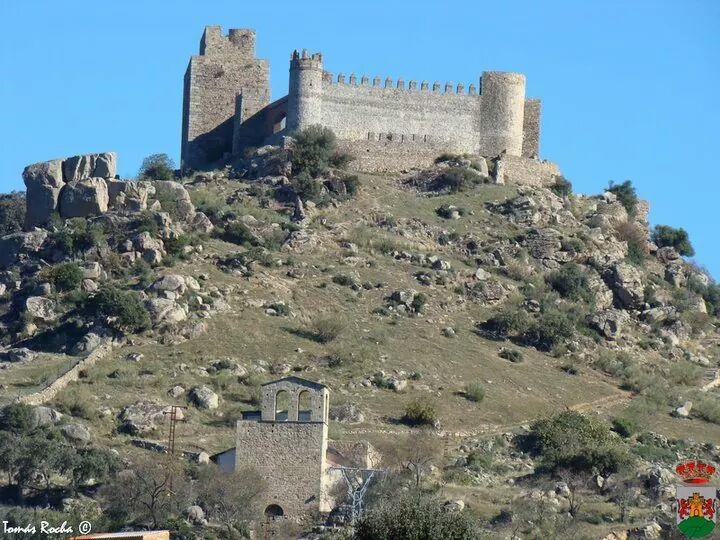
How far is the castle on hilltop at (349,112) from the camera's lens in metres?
77.0

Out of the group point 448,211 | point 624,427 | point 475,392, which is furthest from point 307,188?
point 624,427

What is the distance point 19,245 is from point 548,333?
17947 millimetres

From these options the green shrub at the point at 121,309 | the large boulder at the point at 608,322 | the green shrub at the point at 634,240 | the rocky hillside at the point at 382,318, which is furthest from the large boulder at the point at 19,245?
the green shrub at the point at 634,240

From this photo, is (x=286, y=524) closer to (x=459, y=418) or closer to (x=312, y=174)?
(x=459, y=418)

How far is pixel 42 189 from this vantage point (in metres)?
71.5

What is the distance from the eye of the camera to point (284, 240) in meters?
70.5

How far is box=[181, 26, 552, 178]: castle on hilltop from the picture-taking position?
77000mm

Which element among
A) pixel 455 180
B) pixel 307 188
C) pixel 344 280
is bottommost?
pixel 344 280

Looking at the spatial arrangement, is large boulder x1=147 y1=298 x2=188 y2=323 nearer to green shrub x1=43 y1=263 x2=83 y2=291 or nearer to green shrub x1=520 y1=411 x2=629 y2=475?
green shrub x1=43 y1=263 x2=83 y2=291

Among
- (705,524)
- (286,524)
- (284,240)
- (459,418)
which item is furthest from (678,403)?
(705,524)

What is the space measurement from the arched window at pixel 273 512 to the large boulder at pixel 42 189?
2348 cm

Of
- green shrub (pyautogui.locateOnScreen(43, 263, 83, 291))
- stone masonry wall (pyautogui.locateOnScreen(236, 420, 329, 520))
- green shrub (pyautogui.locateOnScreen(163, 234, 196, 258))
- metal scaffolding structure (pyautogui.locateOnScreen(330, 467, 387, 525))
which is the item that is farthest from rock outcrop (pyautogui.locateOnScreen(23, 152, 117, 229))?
metal scaffolding structure (pyautogui.locateOnScreen(330, 467, 387, 525))

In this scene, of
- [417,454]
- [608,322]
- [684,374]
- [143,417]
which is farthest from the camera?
[608,322]

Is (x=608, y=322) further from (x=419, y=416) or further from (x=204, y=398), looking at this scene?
(x=204, y=398)
